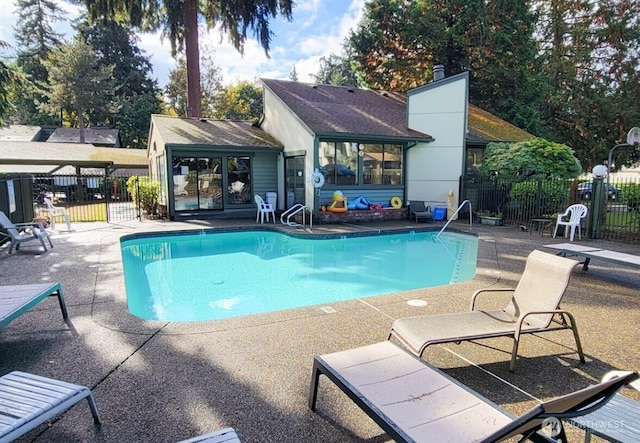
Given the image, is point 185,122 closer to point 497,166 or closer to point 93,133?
point 497,166

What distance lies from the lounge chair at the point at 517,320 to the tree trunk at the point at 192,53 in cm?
1724

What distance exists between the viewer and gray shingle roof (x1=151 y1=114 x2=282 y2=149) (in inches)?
524

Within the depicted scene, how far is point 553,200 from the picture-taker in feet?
38.3

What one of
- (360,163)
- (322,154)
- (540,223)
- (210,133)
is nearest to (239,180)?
(210,133)

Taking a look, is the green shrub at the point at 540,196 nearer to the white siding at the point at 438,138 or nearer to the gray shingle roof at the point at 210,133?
the white siding at the point at 438,138

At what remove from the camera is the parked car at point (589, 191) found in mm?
9992

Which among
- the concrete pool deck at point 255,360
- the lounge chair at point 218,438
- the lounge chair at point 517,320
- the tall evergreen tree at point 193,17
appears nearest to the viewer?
the lounge chair at point 218,438

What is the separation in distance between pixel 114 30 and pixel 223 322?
39.0 metres

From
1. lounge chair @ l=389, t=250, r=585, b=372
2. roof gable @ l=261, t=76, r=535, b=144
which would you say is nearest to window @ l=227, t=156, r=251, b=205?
roof gable @ l=261, t=76, r=535, b=144

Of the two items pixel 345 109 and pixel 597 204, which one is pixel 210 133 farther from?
pixel 597 204

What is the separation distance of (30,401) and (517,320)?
361cm

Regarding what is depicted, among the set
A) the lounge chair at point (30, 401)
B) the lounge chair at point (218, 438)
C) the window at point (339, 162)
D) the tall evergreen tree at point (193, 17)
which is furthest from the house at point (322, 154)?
the lounge chair at point (218, 438)

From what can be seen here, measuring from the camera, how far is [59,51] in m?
29.4

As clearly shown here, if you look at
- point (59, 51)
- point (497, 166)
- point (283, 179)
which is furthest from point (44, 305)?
point (59, 51)
